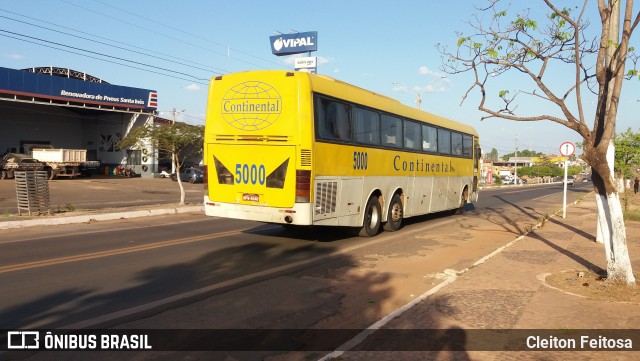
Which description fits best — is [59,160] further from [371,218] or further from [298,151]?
[298,151]

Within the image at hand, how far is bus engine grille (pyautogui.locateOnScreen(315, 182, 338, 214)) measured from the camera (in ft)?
33.1


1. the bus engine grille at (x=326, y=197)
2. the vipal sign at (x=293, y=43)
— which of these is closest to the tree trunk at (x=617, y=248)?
the bus engine grille at (x=326, y=197)

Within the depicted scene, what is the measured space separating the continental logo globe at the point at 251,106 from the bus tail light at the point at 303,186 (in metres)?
1.25

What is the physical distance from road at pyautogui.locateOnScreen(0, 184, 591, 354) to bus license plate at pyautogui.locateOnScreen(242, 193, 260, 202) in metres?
1.02

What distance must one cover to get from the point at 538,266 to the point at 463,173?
427 inches

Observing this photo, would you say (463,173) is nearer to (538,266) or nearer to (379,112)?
(379,112)

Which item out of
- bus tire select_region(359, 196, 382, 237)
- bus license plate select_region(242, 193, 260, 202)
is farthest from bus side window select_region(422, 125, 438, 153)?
bus license plate select_region(242, 193, 260, 202)

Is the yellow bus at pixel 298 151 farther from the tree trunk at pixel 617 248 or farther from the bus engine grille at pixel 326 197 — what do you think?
the tree trunk at pixel 617 248

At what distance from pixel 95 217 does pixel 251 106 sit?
7.75m

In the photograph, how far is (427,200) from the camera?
16.1 m

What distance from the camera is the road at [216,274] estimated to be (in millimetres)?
5754

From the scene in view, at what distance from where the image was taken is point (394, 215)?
13680 millimetres

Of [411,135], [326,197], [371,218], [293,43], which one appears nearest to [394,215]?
[371,218]

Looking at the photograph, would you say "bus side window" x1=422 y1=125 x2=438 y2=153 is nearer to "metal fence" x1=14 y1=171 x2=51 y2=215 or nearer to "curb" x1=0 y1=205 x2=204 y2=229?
"curb" x1=0 y1=205 x2=204 y2=229
